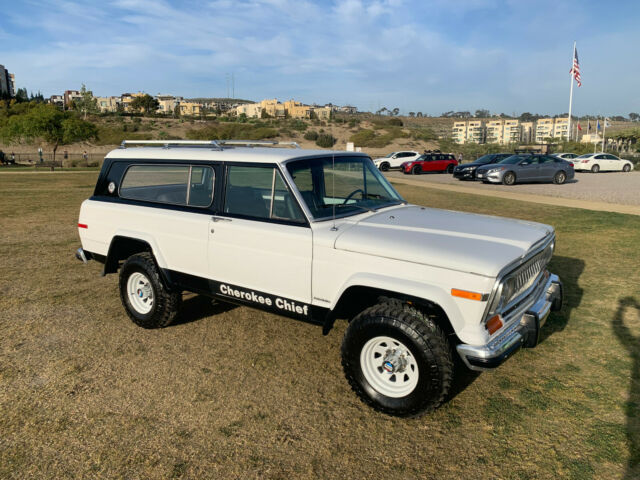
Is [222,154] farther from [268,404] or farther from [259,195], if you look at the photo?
[268,404]

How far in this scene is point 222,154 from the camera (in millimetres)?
4273

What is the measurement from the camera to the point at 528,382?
12.5 ft

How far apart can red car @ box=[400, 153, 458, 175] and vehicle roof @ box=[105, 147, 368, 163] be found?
28.5m

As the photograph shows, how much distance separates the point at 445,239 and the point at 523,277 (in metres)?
0.74

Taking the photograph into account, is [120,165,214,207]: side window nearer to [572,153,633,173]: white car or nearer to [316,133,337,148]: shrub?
[572,153,633,173]: white car

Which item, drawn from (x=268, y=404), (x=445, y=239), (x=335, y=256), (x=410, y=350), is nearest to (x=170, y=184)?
(x=335, y=256)

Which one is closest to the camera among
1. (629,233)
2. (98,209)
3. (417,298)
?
(417,298)

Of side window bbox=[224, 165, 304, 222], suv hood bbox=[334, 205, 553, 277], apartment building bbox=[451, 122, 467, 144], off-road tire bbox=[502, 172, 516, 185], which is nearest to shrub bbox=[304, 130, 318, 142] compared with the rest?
off-road tire bbox=[502, 172, 516, 185]

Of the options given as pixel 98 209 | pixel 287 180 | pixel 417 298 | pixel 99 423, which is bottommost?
pixel 99 423

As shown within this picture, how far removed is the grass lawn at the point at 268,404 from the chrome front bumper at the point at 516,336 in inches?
21.9

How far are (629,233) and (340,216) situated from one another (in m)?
9.01

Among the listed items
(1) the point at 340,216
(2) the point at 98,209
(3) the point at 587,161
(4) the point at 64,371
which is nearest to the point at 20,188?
(2) the point at 98,209

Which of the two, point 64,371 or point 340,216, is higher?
point 340,216

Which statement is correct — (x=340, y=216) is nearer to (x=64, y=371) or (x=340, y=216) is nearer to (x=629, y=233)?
(x=64, y=371)
